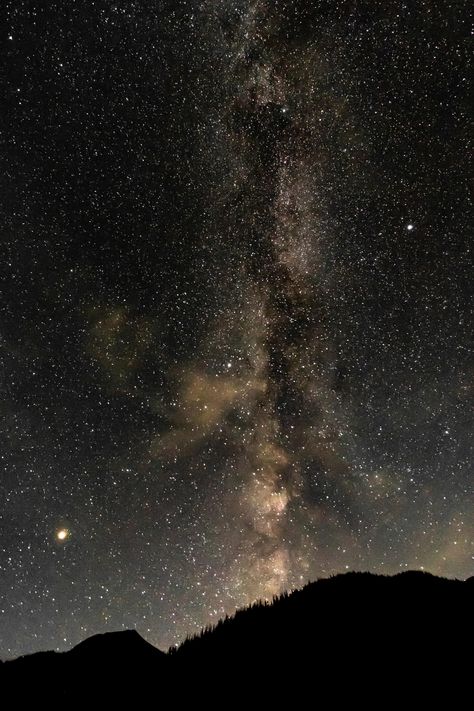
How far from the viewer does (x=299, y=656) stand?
6512 millimetres

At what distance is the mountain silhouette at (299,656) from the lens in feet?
18.8

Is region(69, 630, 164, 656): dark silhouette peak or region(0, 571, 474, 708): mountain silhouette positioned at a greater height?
region(69, 630, 164, 656): dark silhouette peak

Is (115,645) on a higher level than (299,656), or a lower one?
higher

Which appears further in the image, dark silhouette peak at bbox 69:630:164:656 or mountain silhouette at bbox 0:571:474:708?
dark silhouette peak at bbox 69:630:164:656

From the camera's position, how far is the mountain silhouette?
→ 5.72 m

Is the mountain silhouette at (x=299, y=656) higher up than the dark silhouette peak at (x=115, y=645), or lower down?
lower down

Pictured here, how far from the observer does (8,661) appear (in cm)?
821

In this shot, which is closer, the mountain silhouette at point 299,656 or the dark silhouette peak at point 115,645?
the mountain silhouette at point 299,656

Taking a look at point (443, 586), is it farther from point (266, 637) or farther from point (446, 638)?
point (266, 637)

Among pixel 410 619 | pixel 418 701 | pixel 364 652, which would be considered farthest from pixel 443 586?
pixel 418 701

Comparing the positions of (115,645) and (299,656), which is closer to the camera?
(299,656)

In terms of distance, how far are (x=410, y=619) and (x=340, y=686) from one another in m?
1.79

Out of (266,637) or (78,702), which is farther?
(266,637)

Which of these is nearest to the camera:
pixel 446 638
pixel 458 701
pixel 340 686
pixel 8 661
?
pixel 458 701
